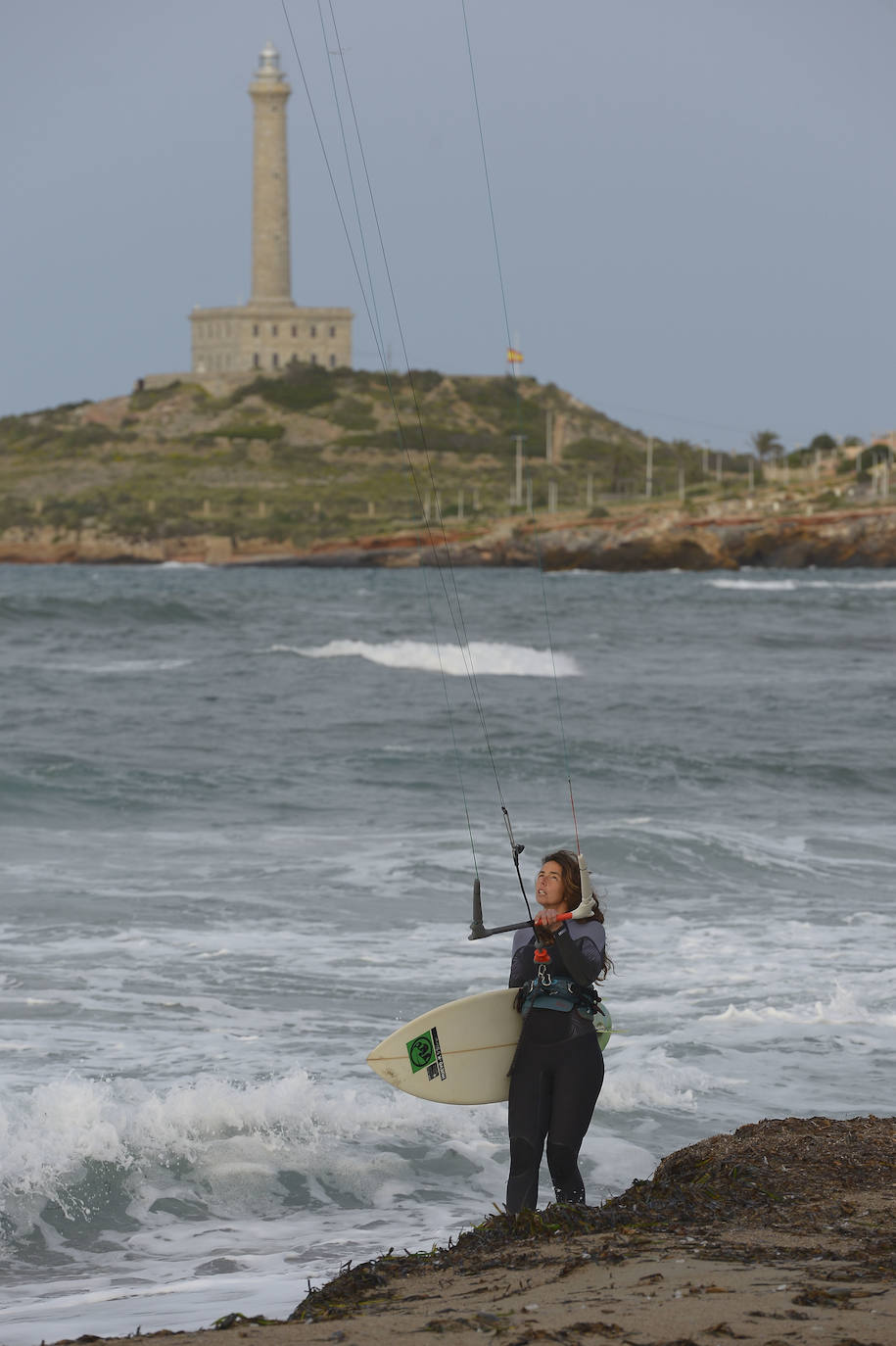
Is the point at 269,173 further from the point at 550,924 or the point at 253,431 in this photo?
the point at 550,924

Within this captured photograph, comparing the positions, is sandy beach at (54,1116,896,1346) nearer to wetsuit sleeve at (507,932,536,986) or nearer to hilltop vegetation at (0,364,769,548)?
wetsuit sleeve at (507,932,536,986)

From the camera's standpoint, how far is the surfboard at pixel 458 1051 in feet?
19.1

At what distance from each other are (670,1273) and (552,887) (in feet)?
4.70

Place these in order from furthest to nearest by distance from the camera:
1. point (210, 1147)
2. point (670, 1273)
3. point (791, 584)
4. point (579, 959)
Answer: point (791, 584)
point (210, 1147)
point (579, 959)
point (670, 1273)

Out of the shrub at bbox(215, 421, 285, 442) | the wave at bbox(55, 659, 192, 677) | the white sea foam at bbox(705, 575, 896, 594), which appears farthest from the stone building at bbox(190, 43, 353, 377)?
the wave at bbox(55, 659, 192, 677)

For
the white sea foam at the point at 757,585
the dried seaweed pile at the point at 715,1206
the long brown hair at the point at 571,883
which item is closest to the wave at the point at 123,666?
the dried seaweed pile at the point at 715,1206

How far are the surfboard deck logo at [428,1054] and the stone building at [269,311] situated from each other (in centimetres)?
16429

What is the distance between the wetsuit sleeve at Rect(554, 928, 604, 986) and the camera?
5.47 m

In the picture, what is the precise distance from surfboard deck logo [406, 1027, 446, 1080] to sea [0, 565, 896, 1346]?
0.55 metres

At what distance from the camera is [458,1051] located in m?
5.90

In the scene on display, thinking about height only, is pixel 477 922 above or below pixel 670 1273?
above

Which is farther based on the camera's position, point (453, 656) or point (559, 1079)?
point (453, 656)

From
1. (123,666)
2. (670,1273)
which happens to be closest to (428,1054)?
(670,1273)

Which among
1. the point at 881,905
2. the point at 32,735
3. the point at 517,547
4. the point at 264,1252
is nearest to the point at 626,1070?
the point at 264,1252
